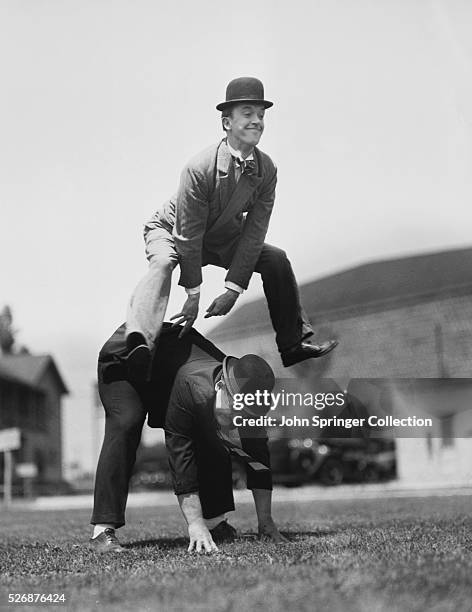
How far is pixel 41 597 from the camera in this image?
2273 millimetres

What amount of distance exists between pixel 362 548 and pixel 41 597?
1.23 meters

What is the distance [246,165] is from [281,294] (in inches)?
22.8

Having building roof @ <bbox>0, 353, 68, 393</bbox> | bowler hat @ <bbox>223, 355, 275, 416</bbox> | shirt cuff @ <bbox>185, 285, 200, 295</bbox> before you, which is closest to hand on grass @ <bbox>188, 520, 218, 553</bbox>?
bowler hat @ <bbox>223, 355, 275, 416</bbox>

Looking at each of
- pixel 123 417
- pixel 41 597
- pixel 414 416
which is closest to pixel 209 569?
pixel 41 597

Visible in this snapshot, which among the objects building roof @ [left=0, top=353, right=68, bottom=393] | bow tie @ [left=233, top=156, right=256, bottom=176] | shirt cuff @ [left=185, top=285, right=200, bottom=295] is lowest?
shirt cuff @ [left=185, top=285, right=200, bottom=295]

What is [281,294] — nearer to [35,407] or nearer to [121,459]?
[121,459]

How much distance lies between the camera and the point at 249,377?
11.8 ft

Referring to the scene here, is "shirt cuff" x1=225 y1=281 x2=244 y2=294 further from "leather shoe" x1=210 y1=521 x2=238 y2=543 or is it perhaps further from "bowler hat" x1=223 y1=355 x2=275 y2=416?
"leather shoe" x1=210 y1=521 x2=238 y2=543

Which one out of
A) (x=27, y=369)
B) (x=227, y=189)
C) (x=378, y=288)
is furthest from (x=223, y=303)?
(x=27, y=369)

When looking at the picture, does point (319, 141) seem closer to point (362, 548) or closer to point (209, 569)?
point (362, 548)

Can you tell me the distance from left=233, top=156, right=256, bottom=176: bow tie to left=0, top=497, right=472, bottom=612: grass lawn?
4.67ft

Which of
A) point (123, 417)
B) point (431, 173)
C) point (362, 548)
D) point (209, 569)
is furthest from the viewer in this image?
point (431, 173)

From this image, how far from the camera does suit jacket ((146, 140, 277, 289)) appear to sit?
3783 millimetres

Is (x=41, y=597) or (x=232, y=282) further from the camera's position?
(x=232, y=282)
